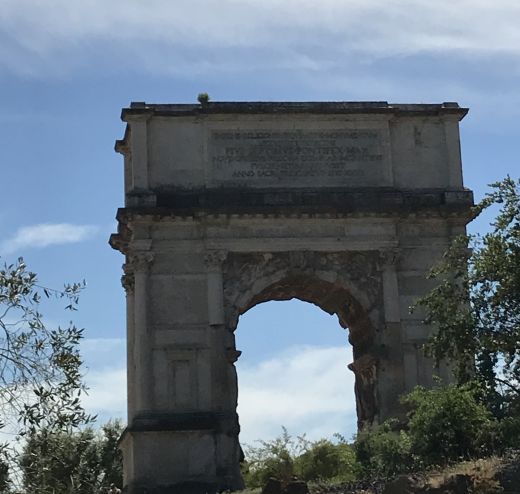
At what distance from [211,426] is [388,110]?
992cm

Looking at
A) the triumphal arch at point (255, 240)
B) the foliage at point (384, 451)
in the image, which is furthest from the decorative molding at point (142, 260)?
the foliage at point (384, 451)

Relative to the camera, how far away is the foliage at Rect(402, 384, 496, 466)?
28.2 metres

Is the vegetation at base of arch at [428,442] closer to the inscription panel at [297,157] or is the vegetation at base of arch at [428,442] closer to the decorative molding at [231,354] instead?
the decorative molding at [231,354]

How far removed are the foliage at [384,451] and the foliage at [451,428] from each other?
1.45 ft

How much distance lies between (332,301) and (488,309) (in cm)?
1218

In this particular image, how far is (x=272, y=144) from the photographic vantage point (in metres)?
38.3

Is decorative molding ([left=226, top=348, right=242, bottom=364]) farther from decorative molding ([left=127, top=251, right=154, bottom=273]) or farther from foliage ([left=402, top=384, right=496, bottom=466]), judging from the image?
foliage ([left=402, top=384, right=496, bottom=466])

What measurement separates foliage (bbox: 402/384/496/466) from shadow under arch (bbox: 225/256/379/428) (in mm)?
7618

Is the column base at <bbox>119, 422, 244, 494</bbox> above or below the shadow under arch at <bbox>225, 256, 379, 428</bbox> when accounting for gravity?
below

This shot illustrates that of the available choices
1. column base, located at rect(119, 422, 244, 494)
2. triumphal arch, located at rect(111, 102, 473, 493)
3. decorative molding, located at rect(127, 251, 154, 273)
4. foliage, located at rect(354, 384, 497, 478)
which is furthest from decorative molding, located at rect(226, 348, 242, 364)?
foliage, located at rect(354, 384, 497, 478)

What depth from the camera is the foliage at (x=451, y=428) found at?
1111 inches

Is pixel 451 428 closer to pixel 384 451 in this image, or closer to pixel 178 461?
pixel 384 451

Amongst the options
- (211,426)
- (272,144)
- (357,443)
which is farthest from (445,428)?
(272,144)

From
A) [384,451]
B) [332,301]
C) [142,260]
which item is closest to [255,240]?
[142,260]
